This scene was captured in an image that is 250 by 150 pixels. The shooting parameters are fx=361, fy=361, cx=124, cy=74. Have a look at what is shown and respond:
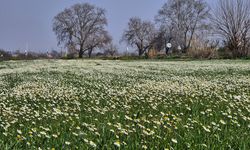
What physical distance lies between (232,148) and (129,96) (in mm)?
4814

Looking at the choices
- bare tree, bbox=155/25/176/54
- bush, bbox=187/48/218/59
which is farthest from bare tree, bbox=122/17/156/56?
bush, bbox=187/48/218/59

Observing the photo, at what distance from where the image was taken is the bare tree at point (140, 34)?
95.6m

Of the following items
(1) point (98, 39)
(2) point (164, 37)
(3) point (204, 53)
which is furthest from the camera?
(2) point (164, 37)

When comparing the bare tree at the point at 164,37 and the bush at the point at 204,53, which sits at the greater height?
the bare tree at the point at 164,37

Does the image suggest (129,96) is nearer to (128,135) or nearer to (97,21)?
(128,135)

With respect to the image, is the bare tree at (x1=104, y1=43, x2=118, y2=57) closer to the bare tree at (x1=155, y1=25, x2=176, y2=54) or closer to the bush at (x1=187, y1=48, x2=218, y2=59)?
the bare tree at (x1=155, y1=25, x2=176, y2=54)

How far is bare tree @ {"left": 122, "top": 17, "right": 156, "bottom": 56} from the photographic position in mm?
95625

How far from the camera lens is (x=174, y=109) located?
22.0 ft

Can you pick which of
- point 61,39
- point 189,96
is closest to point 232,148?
point 189,96

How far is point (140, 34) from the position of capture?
9588cm

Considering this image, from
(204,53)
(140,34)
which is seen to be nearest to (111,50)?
(140,34)

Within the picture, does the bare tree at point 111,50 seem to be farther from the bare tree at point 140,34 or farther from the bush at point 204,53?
the bush at point 204,53

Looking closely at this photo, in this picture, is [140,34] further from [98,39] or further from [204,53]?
[204,53]

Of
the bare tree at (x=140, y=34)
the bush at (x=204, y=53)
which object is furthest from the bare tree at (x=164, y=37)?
the bush at (x=204, y=53)
